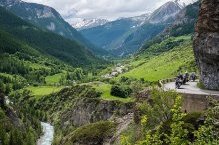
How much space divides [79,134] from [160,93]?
24.8 metres

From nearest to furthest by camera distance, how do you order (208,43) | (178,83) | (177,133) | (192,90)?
(177,133) < (208,43) < (192,90) < (178,83)

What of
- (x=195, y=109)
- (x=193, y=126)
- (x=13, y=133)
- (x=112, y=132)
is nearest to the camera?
(x=193, y=126)

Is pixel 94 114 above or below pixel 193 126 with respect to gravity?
below

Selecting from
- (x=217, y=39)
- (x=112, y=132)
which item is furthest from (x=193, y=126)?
(x=112, y=132)

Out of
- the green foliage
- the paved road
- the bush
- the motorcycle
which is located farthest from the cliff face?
the bush

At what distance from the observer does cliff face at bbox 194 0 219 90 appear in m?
51.1

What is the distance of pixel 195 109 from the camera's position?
50.7 meters

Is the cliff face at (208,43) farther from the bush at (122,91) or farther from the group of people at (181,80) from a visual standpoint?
the bush at (122,91)

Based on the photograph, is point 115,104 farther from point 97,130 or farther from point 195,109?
point 195,109

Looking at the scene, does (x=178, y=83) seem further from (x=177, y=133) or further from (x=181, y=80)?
(x=177, y=133)

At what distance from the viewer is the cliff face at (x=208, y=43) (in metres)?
51.1

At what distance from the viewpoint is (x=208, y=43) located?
2045 inches

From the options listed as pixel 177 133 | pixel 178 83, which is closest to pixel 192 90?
pixel 178 83

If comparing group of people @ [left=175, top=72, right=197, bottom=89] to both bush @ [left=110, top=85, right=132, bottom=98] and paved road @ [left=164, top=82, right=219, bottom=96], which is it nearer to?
paved road @ [left=164, top=82, right=219, bottom=96]
